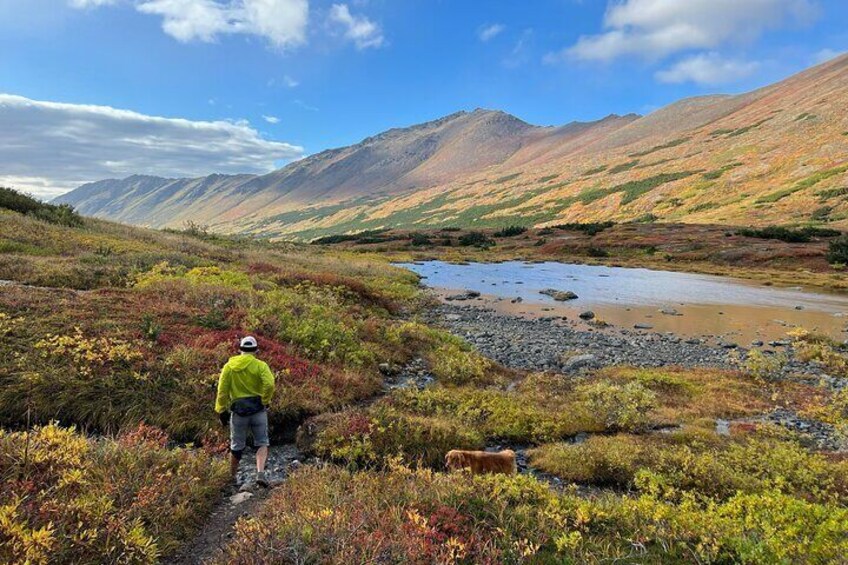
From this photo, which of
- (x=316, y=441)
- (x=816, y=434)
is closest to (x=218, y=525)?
(x=316, y=441)

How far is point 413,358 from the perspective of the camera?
18.3m

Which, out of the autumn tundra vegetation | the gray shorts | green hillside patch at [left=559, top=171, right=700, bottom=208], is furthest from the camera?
green hillside patch at [left=559, top=171, right=700, bottom=208]

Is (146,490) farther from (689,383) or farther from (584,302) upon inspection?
(584,302)

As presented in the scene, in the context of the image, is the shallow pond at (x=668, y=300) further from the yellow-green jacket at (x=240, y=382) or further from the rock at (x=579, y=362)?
the yellow-green jacket at (x=240, y=382)

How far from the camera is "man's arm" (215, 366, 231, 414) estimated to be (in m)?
8.50

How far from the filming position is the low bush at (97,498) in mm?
4848

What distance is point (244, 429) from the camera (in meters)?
8.55

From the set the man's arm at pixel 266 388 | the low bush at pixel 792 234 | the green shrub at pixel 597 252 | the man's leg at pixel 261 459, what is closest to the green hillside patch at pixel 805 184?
the low bush at pixel 792 234

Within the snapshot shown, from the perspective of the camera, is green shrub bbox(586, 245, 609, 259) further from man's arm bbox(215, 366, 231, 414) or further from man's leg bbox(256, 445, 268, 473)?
man's arm bbox(215, 366, 231, 414)

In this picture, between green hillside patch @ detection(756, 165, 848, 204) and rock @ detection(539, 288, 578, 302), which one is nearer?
rock @ detection(539, 288, 578, 302)

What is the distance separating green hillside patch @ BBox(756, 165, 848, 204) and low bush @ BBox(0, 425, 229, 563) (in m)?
122

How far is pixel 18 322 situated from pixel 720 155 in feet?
603

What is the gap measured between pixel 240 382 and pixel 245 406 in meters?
0.46

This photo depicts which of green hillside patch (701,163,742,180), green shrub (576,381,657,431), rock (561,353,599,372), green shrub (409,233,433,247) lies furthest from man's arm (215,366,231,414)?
green hillside patch (701,163,742,180)
